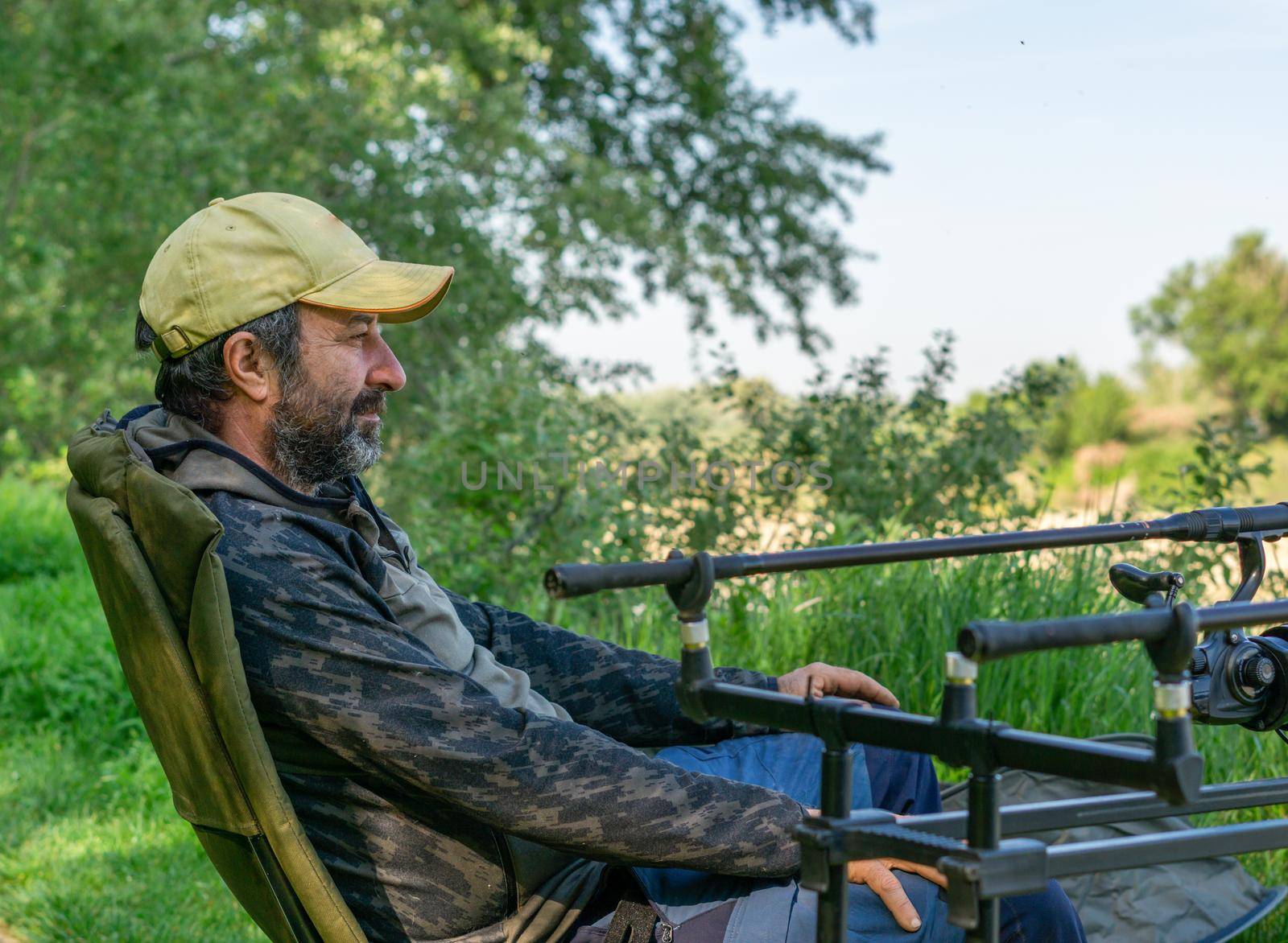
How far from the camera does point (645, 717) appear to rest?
2604mm

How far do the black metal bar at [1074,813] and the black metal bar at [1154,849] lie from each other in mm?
50

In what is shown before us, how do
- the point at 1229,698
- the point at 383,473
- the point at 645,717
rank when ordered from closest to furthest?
1. the point at 1229,698
2. the point at 645,717
3. the point at 383,473

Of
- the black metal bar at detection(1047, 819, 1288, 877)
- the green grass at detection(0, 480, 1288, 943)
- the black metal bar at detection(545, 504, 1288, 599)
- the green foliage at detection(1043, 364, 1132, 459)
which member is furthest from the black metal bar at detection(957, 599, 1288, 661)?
the green foliage at detection(1043, 364, 1132, 459)

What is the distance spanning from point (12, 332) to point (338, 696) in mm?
9477

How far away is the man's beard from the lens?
7.41 ft

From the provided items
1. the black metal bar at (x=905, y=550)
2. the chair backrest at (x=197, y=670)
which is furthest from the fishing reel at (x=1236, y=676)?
the chair backrest at (x=197, y=670)

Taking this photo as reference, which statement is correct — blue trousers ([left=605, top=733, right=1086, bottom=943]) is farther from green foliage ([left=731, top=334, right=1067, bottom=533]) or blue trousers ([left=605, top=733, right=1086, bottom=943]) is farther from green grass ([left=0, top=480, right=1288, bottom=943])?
green foliage ([left=731, top=334, right=1067, bottom=533])

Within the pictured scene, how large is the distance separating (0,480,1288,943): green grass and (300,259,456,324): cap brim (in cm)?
189

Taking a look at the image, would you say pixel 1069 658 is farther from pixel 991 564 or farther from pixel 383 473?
pixel 383 473

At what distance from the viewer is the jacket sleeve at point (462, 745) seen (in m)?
1.82

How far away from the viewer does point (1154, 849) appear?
1.31m

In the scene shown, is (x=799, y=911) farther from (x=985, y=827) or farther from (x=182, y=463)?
(x=182, y=463)

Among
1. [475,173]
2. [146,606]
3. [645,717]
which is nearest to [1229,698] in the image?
[645,717]

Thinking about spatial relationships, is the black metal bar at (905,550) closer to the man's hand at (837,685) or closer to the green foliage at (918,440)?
the man's hand at (837,685)
